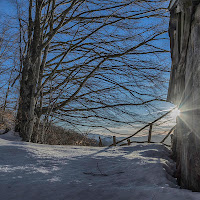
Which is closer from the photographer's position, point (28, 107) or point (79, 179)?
point (79, 179)

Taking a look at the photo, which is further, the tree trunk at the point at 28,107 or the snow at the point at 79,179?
the tree trunk at the point at 28,107

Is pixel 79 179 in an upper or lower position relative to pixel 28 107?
lower

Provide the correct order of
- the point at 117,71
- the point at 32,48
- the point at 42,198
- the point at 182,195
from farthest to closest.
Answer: the point at 117,71, the point at 32,48, the point at 42,198, the point at 182,195

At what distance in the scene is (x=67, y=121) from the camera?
339 inches

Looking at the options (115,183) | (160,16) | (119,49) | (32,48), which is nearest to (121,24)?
(119,49)

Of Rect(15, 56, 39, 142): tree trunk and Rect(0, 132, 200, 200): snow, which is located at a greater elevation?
Rect(15, 56, 39, 142): tree trunk

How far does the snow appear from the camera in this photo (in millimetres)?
1645

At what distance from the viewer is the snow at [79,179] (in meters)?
1.64

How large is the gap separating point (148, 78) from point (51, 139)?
15.7ft

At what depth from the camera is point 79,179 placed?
2078 millimetres

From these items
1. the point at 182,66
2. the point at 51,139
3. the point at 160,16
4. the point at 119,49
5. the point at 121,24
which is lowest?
the point at 51,139

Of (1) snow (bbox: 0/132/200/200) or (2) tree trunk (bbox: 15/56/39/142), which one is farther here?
(2) tree trunk (bbox: 15/56/39/142)

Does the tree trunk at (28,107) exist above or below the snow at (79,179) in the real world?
above

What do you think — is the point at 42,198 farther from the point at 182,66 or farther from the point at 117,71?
the point at 117,71
